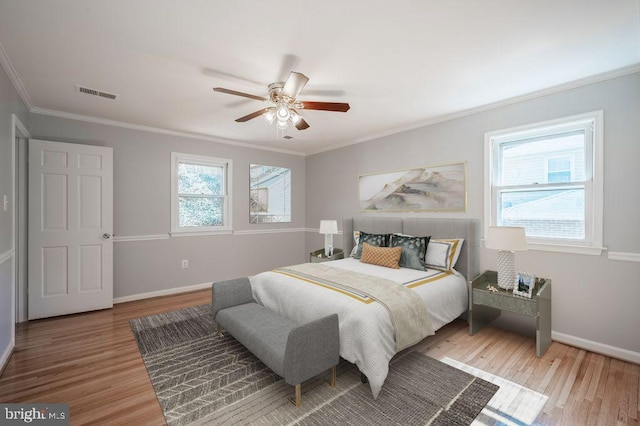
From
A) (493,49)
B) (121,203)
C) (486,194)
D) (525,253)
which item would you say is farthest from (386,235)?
(121,203)

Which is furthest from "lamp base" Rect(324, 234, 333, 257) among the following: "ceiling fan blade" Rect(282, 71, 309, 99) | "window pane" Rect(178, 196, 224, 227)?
"ceiling fan blade" Rect(282, 71, 309, 99)

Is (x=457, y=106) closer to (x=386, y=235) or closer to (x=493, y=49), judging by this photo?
(x=493, y=49)

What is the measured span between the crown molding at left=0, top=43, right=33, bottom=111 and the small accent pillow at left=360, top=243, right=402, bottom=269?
3876mm

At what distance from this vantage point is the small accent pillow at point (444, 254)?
338cm

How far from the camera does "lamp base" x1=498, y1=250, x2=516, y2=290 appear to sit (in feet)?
9.45

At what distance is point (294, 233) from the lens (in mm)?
5965

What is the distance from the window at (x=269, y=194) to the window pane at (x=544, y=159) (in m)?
3.74

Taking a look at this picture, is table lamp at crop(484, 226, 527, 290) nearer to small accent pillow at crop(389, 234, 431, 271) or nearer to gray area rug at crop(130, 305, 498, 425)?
small accent pillow at crop(389, 234, 431, 271)

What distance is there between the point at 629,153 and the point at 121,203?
5.80m

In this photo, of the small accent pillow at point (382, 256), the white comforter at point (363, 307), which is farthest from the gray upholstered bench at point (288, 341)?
the small accent pillow at point (382, 256)

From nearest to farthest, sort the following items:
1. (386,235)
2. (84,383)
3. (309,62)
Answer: (84,383)
(309,62)
(386,235)

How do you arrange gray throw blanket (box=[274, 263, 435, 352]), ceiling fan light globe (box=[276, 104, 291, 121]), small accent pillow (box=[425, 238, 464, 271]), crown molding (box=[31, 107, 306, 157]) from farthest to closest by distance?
1. crown molding (box=[31, 107, 306, 157])
2. small accent pillow (box=[425, 238, 464, 271])
3. ceiling fan light globe (box=[276, 104, 291, 121])
4. gray throw blanket (box=[274, 263, 435, 352])

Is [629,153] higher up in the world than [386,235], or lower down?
higher up

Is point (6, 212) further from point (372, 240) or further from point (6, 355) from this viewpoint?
point (372, 240)
